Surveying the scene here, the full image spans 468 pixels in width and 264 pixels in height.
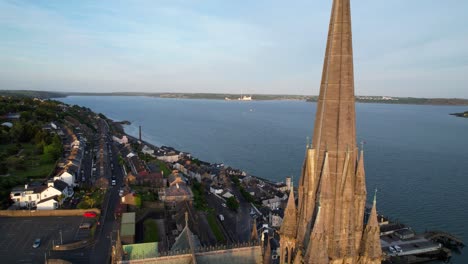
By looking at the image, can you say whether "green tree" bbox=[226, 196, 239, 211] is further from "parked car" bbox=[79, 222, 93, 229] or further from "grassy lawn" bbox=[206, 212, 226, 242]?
"parked car" bbox=[79, 222, 93, 229]

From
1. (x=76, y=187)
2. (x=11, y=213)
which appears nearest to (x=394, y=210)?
(x=76, y=187)

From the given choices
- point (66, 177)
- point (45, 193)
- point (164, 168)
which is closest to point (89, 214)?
point (45, 193)

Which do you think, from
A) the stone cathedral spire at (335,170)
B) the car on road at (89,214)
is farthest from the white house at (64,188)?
the stone cathedral spire at (335,170)

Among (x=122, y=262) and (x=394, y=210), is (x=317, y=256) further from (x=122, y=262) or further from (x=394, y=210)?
(x=394, y=210)

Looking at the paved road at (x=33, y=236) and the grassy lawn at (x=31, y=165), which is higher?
the grassy lawn at (x=31, y=165)

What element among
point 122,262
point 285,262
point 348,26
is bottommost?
point 122,262

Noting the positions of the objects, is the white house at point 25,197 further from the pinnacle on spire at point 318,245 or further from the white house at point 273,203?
the pinnacle on spire at point 318,245
